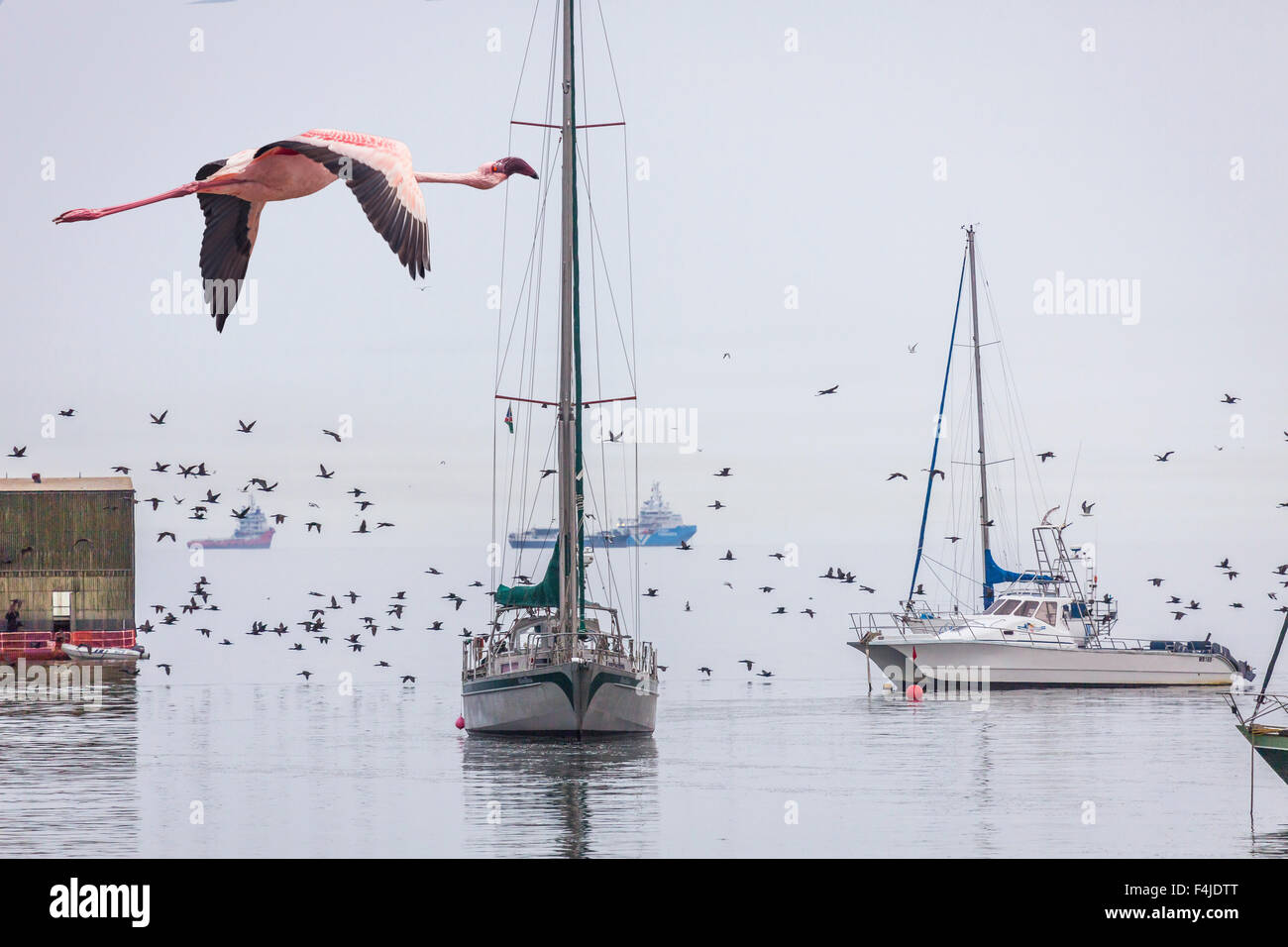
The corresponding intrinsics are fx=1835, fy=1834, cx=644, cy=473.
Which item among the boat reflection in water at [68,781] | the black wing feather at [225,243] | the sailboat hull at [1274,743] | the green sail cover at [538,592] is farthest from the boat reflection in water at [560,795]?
the black wing feather at [225,243]

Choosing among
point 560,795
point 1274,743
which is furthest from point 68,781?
point 1274,743

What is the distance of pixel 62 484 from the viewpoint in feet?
246

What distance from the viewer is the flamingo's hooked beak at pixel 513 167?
13.7 m

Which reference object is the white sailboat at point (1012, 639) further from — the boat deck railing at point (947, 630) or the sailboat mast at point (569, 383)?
the sailboat mast at point (569, 383)

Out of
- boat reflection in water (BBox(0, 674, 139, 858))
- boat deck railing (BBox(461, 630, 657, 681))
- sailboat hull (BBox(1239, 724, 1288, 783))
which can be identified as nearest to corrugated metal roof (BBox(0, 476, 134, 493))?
boat reflection in water (BBox(0, 674, 139, 858))

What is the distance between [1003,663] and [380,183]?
52.7m

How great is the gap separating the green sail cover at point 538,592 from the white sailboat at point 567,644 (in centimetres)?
2

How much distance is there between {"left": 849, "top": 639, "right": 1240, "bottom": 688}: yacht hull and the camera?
62875mm

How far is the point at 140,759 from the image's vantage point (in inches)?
1531

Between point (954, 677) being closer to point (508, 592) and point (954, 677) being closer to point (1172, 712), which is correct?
point (1172, 712)

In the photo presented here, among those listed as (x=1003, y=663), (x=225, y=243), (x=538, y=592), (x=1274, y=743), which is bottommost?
(x=1003, y=663)

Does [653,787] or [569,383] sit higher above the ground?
[569,383]

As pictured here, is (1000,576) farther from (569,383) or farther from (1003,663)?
(569,383)

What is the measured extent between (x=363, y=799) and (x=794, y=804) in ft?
24.6
